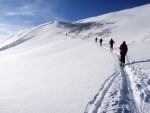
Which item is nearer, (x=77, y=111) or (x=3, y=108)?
(x=77, y=111)

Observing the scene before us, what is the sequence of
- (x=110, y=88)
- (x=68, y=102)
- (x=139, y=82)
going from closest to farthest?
1. (x=68, y=102)
2. (x=110, y=88)
3. (x=139, y=82)

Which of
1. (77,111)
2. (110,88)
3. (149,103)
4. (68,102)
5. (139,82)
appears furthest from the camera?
(139,82)

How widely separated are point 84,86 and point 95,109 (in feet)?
10.8

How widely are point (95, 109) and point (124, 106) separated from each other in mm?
888

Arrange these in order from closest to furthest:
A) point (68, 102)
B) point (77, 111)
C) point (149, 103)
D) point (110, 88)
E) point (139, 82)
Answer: point (77, 111), point (149, 103), point (68, 102), point (110, 88), point (139, 82)

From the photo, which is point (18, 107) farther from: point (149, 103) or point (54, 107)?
point (149, 103)

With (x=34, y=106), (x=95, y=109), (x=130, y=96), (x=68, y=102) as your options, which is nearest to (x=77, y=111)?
(x=95, y=109)

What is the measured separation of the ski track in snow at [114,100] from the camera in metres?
7.01

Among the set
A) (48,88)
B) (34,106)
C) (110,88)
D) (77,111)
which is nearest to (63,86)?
(48,88)

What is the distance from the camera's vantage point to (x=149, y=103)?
24.6ft

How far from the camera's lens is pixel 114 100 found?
25.9 feet

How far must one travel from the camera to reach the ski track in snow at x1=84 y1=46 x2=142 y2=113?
701 cm

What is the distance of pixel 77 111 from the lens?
23.0 ft

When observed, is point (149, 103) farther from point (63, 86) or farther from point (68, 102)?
point (63, 86)
